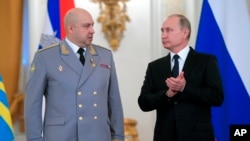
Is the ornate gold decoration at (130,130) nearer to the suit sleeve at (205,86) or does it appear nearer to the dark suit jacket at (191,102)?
the dark suit jacket at (191,102)

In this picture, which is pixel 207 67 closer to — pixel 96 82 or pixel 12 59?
pixel 96 82

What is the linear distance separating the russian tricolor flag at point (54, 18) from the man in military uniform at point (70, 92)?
4.60 ft

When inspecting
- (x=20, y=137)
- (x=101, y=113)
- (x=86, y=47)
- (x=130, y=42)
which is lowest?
(x=20, y=137)

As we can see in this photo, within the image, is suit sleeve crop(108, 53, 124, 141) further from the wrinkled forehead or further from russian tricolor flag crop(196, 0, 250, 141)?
russian tricolor flag crop(196, 0, 250, 141)

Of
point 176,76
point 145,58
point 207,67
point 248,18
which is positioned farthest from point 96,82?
point 145,58


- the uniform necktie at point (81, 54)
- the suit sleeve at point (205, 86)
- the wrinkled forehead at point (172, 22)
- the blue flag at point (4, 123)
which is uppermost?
the wrinkled forehead at point (172, 22)

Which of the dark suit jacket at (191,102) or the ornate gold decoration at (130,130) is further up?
the dark suit jacket at (191,102)

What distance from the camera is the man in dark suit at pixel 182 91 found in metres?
2.27

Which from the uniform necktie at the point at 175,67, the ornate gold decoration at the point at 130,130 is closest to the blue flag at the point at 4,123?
the uniform necktie at the point at 175,67

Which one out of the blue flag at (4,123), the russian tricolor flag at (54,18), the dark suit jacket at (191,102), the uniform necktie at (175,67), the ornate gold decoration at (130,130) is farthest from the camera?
the ornate gold decoration at (130,130)

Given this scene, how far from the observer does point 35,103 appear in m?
2.19

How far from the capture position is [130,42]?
4230 millimetres

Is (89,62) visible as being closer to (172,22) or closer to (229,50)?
(172,22)

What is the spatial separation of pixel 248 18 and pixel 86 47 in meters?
1.45
